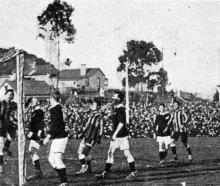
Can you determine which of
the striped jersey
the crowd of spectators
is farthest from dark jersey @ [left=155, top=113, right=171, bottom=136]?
the crowd of spectators

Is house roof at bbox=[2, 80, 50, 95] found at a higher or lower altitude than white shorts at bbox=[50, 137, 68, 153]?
higher

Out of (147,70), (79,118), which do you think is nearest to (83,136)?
(79,118)

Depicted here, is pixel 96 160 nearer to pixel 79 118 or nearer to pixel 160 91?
pixel 79 118

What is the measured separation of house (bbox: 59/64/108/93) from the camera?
3310 inches

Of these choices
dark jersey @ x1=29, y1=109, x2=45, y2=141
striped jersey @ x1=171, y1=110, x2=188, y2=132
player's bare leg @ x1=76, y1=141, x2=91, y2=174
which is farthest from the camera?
striped jersey @ x1=171, y1=110, x2=188, y2=132

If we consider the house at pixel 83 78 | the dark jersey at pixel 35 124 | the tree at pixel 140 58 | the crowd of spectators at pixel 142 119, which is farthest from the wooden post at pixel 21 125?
the house at pixel 83 78

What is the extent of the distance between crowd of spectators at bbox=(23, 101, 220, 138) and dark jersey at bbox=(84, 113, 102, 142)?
1296 cm

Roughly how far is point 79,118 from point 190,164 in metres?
13.3

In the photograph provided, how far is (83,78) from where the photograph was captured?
280ft

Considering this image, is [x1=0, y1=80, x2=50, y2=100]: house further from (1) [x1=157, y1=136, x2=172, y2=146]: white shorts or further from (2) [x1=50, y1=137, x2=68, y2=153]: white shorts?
(2) [x1=50, y1=137, x2=68, y2=153]: white shorts

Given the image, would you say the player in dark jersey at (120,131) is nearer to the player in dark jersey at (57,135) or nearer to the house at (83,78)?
the player in dark jersey at (57,135)

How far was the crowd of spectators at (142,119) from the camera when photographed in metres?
25.8

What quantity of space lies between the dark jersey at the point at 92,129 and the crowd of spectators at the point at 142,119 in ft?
42.5

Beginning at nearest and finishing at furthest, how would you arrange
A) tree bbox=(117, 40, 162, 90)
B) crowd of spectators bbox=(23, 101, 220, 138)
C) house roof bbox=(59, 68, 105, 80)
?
crowd of spectators bbox=(23, 101, 220, 138) < tree bbox=(117, 40, 162, 90) < house roof bbox=(59, 68, 105, 80)
